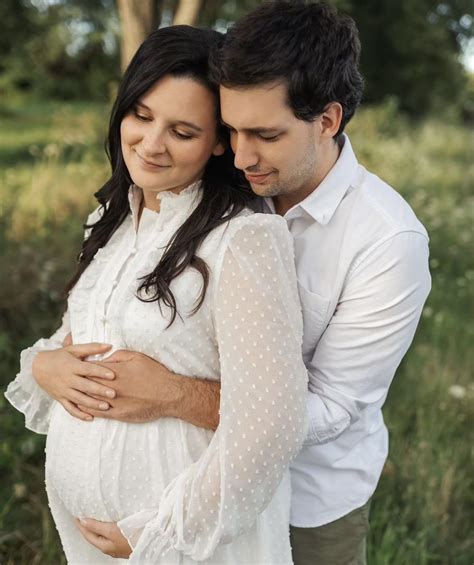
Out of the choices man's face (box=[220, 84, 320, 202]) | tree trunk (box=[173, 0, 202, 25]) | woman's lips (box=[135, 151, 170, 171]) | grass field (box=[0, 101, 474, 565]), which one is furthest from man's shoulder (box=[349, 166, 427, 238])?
tree trunk (box=[173, 0, 202, 25])

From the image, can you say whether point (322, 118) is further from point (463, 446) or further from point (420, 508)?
point (463, 446)

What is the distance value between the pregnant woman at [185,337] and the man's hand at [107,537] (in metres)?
0.01

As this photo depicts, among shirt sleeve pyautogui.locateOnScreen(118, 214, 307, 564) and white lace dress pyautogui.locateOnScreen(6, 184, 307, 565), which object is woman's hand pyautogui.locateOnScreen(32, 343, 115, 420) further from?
shirt sleeve pyautogui.locateOnScreen(118, 214, 307, 564)

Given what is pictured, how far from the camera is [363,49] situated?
58.9ft

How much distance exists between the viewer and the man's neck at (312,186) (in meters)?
2.01

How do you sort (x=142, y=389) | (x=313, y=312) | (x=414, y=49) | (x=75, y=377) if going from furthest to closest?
1. (x=414, y=49)
2. (x=313, y=312)
3. (x=75, y=377)
4. (x=142, y=389)

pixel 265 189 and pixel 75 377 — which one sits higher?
pixel 265 189

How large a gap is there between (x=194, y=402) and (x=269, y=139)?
0.70 meters

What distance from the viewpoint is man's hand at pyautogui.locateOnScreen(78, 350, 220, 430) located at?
68.5 inches

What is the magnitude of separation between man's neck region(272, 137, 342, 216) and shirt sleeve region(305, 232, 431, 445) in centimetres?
28

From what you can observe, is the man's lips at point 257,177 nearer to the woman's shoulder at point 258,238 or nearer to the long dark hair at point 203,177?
the long dark hair at point 203,177

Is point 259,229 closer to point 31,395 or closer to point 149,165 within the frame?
point 149,165

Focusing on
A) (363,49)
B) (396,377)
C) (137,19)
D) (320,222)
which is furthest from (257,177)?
(363,49)

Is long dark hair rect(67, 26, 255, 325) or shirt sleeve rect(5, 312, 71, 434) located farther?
shirt sleeve rect(5, 312, 71, 434)
